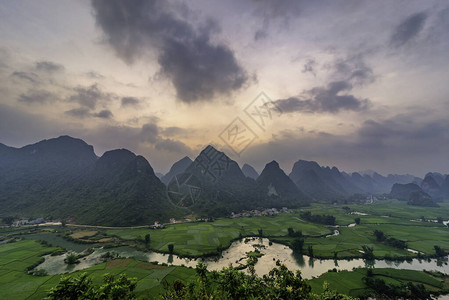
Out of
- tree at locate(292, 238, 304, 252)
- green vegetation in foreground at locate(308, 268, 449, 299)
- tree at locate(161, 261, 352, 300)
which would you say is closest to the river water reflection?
tree at locate(292, 238, 304, 252)

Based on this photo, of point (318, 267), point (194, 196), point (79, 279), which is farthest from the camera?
point (194, 196)

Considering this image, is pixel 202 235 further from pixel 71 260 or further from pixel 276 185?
pixel 276 185

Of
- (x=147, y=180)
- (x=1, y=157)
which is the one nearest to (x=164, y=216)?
(x=147, y=180)

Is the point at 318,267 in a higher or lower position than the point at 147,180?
lower

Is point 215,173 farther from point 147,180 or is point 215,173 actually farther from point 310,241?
point 310,241

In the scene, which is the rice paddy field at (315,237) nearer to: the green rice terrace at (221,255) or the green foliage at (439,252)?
the green rice terrace at (221,255)

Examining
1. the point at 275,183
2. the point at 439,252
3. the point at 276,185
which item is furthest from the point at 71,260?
the point at 275,183

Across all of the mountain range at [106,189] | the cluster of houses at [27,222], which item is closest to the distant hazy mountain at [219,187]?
the mountain range at [106,189]
